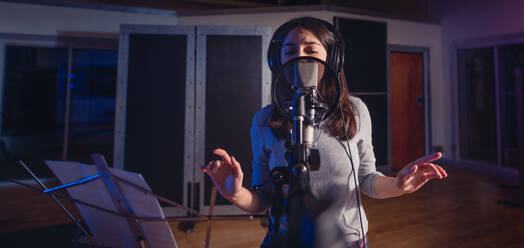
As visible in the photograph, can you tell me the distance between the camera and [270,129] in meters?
0.94

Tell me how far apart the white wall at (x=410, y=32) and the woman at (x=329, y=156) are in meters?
4.08

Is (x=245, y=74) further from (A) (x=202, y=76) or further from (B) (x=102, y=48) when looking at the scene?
(B) (x=102, y=48)

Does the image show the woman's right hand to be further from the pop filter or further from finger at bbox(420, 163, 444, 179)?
finger at bbox(420, 163, 444, 179)

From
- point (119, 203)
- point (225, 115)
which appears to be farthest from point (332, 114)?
point (225, 115)

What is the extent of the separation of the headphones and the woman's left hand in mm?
338

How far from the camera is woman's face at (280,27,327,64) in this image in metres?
0.77

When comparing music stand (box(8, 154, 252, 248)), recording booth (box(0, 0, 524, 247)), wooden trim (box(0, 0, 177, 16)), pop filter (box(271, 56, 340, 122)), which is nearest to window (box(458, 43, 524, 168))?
recording booth (box(0, 0, 524, 247))

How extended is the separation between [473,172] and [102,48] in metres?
6.75

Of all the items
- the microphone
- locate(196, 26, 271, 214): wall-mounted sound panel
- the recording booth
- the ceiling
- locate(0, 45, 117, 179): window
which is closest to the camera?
the microphone

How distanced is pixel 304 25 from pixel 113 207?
81 centimetres

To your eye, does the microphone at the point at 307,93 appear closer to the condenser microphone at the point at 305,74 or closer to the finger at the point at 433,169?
the condenser microphone at the point at 305,74

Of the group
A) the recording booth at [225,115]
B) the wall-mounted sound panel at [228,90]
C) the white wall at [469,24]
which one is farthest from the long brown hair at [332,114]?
the white wall at [469,24]

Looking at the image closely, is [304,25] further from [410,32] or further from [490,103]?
[490,103]

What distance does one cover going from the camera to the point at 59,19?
4.59 m
